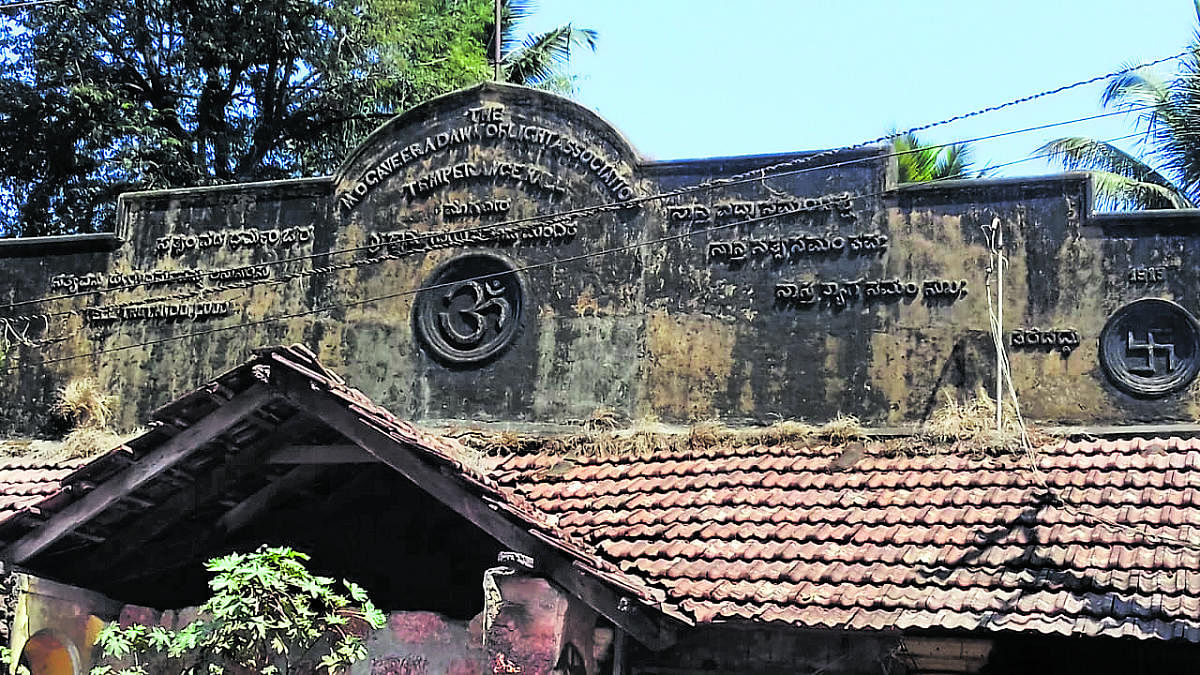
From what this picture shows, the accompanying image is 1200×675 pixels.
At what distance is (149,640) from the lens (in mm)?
8492

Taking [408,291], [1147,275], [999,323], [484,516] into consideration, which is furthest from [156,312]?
[1147,275]

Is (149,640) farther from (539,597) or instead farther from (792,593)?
(792,593)

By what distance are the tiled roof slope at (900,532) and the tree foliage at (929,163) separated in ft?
38.4

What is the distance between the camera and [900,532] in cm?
943

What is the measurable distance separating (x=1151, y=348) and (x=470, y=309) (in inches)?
207

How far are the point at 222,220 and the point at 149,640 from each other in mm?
5098

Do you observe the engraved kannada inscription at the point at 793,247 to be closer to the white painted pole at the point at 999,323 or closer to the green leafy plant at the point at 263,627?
the white painted pole at the point at 999,323

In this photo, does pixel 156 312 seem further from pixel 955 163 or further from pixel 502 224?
pixel 955 163

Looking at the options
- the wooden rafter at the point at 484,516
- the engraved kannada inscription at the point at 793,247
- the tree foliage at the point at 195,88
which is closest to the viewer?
the wooden rafter at the point at 484,516

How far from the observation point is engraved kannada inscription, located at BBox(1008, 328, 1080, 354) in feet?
34.9

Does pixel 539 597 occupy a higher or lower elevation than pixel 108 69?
lower

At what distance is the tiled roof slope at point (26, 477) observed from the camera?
11.4 metres

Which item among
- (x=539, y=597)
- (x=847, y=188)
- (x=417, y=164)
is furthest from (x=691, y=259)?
(x=539, y=597)

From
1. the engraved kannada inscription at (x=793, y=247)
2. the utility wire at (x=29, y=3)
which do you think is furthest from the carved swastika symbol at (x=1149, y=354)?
the utility wire at (x=29, y=3)
